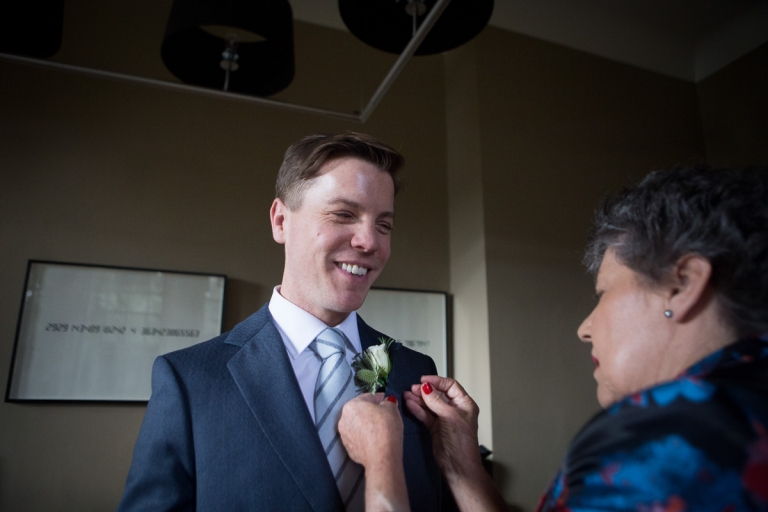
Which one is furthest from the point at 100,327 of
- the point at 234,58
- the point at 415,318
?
the point at 415,318

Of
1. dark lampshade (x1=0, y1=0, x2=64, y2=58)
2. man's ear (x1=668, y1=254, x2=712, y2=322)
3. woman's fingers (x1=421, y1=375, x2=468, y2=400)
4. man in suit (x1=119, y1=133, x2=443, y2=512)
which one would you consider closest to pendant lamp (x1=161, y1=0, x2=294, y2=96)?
dark lampshade (x1=0, y1=0, x2=64, y2=58)

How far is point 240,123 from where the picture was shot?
373 centimetres

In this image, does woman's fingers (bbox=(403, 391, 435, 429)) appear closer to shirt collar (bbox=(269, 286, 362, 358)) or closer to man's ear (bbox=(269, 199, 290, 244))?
shirt collar (bbox=(269, 286, 362, 358))

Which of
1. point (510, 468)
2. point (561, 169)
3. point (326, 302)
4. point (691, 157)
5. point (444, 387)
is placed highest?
point (691, 157)

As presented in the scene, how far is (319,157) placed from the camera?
1.33m

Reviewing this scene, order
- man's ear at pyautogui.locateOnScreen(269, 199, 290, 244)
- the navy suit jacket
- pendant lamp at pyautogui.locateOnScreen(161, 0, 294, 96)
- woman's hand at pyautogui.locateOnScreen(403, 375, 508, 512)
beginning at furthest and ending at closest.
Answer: pendant lamp at pyautogui.locateOnScreen(161, 0, 294, 96), man's ear at pyautogui.locateOnScreen(269, 199, 290, 244), woman's hand at pyautogui.locateOnScreen(403, 375, 508, 512), the navy suit jacket

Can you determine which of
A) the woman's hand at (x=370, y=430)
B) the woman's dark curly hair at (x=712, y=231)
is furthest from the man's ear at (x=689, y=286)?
the woman's hand at (x=370, y=430)

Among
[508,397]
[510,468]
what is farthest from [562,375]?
[510,468]

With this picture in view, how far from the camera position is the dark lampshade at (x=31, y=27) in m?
2.29

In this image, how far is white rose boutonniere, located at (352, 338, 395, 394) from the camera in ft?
4.10

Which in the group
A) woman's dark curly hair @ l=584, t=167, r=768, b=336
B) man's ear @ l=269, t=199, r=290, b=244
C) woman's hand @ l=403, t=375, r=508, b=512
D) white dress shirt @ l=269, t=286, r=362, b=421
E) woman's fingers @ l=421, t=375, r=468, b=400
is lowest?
woman's hand @ l=403, t=375, r=508, b=512

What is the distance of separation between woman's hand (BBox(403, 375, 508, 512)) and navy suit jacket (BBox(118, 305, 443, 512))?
2.4 inches

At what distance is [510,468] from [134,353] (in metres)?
2.30

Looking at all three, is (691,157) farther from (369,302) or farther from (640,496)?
(640,496)
